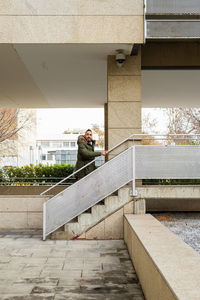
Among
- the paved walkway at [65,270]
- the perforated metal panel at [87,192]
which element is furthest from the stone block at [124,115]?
the paved walkway at [65,270]

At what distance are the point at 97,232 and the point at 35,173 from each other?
7.52 m

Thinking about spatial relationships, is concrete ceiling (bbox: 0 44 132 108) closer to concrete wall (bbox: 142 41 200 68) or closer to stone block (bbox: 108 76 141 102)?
stone block (bbox: 108 76 141 102)

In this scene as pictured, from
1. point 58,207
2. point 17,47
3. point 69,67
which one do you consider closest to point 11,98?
point 69,67

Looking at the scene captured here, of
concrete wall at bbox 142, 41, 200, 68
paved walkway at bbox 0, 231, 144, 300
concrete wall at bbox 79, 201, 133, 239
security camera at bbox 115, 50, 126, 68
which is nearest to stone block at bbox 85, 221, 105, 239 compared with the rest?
concrete wall at bbox 79, 201, 133, 239

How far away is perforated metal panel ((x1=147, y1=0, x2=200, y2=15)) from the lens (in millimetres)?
9047

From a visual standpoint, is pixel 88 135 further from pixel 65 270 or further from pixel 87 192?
pixel 65 270

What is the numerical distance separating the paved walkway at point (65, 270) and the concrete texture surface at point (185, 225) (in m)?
1.18

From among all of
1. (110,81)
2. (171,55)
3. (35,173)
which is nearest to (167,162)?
(110,81)

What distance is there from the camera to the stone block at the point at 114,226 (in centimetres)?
889

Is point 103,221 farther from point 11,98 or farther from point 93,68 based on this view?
point 11,98

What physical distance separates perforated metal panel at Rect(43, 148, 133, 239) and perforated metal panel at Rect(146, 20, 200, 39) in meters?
3.04

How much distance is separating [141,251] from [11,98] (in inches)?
531

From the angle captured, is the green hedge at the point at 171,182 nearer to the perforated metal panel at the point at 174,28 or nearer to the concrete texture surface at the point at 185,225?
the concrete texture surface at the point at 185,225

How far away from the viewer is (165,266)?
13.0 feet
